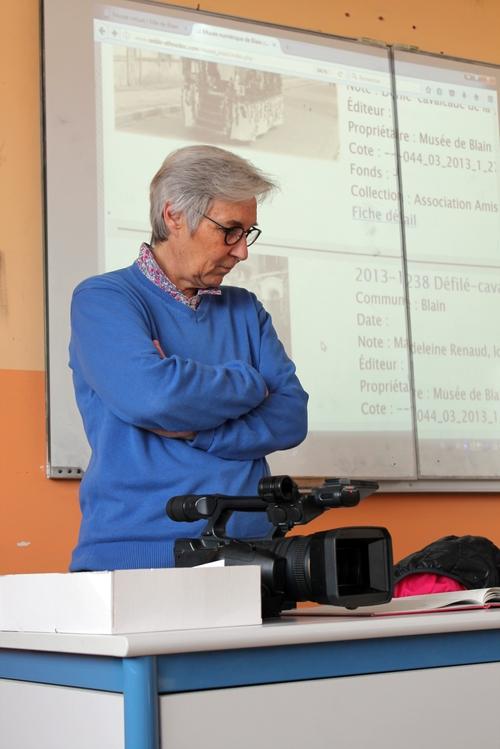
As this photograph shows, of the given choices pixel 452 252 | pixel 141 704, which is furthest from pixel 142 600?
pixel 452 252

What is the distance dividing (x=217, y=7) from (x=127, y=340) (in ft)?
5.67

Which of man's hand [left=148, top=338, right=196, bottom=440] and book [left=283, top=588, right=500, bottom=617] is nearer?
book [left=283, top=588, right=500, bottom=617]

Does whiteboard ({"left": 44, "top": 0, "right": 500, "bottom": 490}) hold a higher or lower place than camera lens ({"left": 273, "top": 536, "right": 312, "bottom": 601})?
higher

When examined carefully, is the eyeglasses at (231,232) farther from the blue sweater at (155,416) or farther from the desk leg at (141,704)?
the desk leg at (141,704)

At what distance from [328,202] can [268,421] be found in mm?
1479

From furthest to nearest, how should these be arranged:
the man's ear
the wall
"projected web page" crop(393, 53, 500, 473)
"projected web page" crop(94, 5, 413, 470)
→ "projected web page" crop(393, 53, 500, 473) → "projected web page" crop(94, 5, 413, 470) → the wall → the man's ear

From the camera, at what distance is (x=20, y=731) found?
4.01ft

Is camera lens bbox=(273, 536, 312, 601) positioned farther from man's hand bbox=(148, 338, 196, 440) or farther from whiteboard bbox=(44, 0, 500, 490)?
A: whiteboard bbox=(44, 0, 500, 490)

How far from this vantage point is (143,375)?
5.79ft

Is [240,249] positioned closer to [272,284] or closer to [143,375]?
[143,375]

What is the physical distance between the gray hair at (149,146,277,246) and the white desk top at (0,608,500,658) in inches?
35.3

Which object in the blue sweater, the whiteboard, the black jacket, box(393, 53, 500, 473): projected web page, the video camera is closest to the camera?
the video camera

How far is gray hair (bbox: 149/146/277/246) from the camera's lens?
1.93 metres

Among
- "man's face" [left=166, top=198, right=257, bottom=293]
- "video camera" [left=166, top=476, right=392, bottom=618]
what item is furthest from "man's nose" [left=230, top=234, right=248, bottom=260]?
"video camera" [left=166, top=476, right=392, bottom=618]
